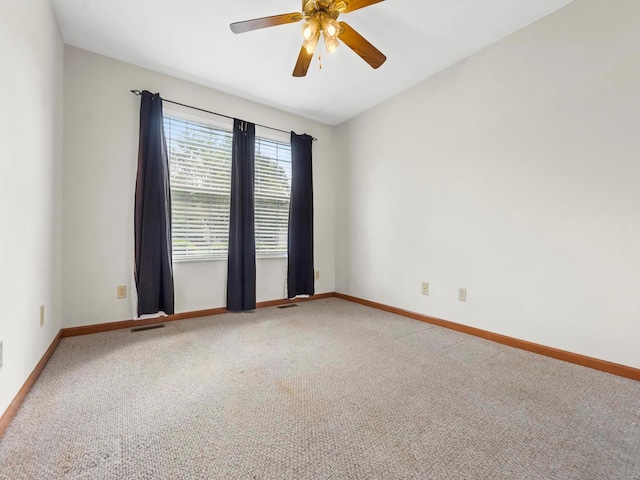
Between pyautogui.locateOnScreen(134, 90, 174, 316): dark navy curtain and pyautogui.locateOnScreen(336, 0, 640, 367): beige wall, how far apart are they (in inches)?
94.3

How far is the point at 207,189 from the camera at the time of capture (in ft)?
10.1

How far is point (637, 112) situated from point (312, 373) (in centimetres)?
256

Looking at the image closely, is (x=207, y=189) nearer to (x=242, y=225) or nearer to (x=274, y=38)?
(x=242, y=225)

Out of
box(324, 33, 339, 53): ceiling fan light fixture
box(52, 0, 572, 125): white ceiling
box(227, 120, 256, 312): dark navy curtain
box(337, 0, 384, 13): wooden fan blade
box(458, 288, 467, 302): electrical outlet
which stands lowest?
box(458, 288, 467, 302): electrical outlet

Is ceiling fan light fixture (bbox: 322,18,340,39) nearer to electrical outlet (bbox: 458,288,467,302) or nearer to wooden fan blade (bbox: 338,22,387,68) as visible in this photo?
wooden fan blade (bbox: 338,22,387,68)

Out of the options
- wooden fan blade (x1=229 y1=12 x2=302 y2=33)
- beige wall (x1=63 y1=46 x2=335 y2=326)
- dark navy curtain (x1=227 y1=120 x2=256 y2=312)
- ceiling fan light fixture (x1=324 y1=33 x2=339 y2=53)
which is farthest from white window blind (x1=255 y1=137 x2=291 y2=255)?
ceiling fan light fixture (x1=324 y1=33 x2=339 y2=53)

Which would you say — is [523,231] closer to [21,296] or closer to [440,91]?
[440,91]

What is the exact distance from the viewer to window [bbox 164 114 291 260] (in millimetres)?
2902

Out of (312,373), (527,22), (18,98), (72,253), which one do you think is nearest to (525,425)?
(312,373)

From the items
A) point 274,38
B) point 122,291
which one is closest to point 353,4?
point 274,38

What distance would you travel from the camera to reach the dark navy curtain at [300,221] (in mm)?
3623

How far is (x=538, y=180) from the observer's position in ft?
6.97

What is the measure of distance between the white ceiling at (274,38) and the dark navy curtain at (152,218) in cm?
50

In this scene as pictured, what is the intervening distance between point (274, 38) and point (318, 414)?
2.70m
